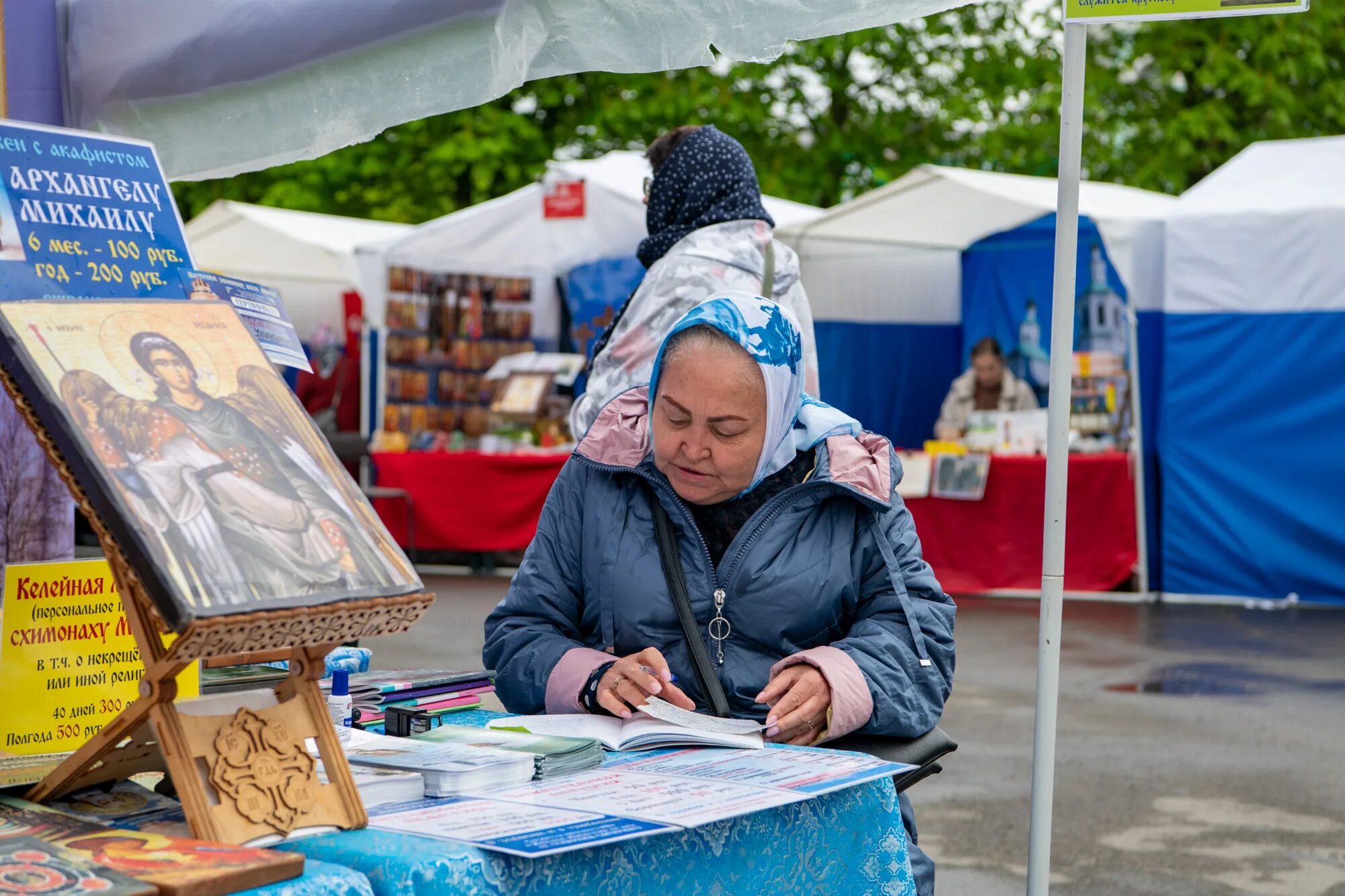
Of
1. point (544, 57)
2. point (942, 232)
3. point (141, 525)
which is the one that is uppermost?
point (942, 232)

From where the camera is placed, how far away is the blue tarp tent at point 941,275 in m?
10.9

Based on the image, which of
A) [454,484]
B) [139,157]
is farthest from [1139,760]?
[454,484]

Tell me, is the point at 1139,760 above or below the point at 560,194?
below

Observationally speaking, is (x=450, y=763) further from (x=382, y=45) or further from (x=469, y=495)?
→ (x=469, y=495)

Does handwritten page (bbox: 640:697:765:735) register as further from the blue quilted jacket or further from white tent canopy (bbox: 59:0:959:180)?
white tent canopy (bbox: 59:0:959:180)

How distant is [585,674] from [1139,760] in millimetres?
4237

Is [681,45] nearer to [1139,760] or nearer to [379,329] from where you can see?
[1139,760]

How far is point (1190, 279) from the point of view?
10414 millimetres

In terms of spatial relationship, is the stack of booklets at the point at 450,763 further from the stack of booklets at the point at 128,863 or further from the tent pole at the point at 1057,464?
the tent pole at the point at 1057,464

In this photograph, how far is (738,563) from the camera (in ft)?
8.13

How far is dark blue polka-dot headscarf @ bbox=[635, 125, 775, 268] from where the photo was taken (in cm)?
458

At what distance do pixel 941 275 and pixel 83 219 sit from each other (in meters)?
12.4

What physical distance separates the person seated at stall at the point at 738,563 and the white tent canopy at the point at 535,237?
982cm

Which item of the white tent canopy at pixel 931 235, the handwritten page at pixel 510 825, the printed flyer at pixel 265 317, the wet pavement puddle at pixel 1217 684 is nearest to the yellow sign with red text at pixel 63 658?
the handwritten page at pixel 510 825
